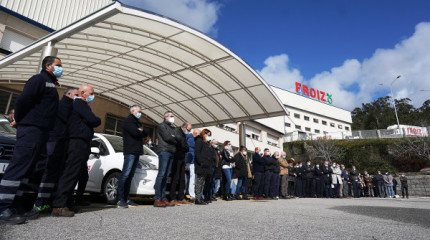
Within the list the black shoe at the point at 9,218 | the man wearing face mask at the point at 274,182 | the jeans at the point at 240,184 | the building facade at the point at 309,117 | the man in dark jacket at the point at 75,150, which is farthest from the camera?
the building facade at the point at 309,117

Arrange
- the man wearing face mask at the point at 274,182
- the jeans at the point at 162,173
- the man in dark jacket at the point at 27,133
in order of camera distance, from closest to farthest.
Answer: the man in dark jacket at the point at 27,133 → the jeans at the point at 162,173 → the man wearing face mask at the point at 274,182

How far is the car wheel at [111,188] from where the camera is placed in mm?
6125

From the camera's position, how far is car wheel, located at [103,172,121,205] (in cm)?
612

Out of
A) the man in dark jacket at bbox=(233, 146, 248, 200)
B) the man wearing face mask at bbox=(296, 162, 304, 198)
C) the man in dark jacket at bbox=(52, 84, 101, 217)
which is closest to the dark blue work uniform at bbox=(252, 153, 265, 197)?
the man in dark jacket at bbox=(233, 146, 248, 200)

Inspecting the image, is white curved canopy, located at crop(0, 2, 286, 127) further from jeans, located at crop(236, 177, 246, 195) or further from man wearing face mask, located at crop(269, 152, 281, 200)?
jeans, located at crop(236, 177, 246, 195)

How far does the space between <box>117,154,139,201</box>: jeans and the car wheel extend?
1.10 meters

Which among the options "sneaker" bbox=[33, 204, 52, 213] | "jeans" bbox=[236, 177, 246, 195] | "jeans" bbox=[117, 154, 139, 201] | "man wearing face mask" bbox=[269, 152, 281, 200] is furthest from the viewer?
"man wearing face mask" bbox=[269, 152, 281, 200]

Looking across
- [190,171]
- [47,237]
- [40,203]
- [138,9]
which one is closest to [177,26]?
[138,9]

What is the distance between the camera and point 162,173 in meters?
5.52

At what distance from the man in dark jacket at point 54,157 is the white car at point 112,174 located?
1.92 metres

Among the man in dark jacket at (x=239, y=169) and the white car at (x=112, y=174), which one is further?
the man in dark jacket at (x=239, y=169)

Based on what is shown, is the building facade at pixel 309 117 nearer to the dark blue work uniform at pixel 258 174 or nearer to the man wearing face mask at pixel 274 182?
the man wearing face mask at pixel 274 182

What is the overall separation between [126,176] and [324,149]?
37367 millimetres

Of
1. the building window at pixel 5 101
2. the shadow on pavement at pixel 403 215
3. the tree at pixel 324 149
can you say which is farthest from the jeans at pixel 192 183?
the tree at pixel 324 149
